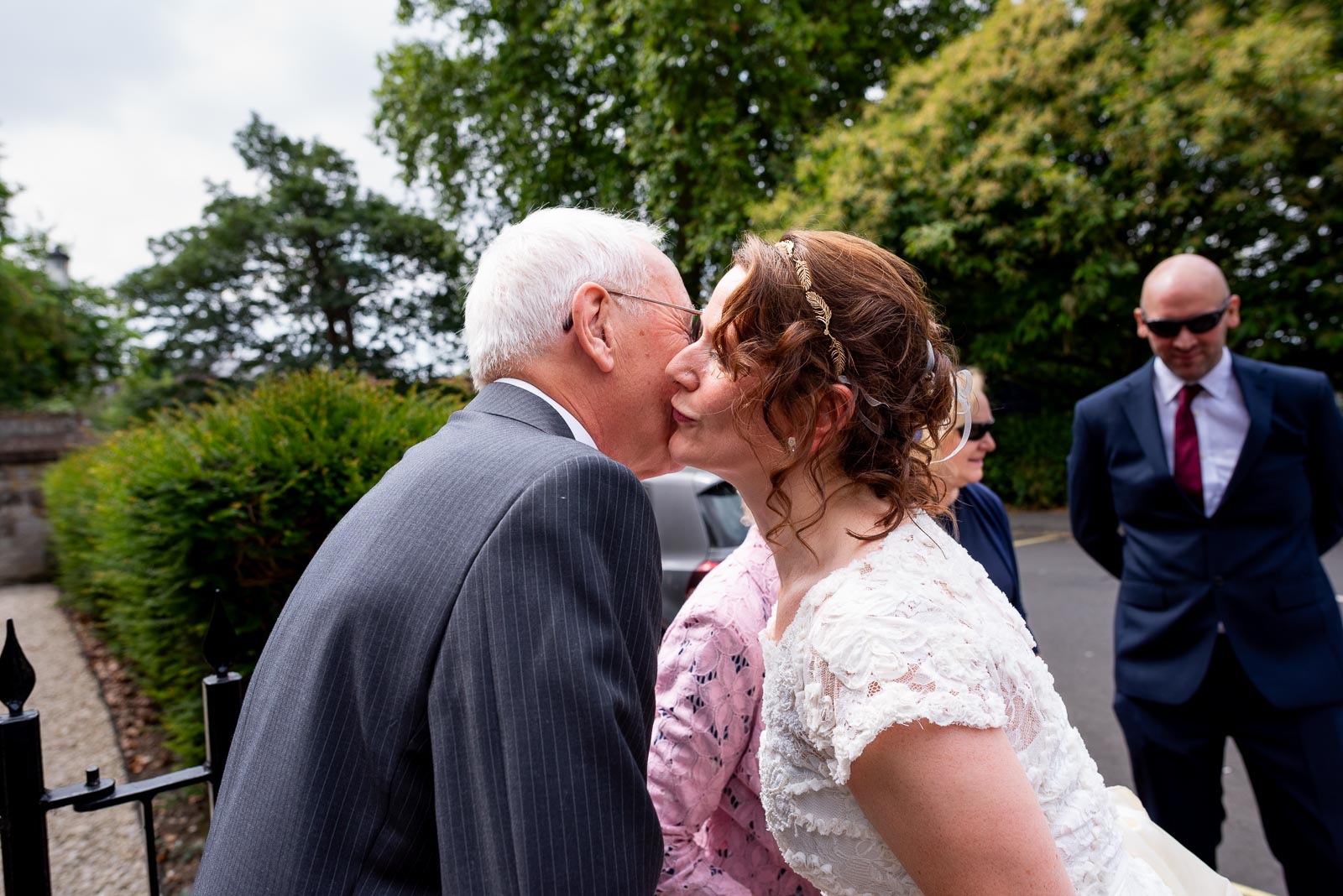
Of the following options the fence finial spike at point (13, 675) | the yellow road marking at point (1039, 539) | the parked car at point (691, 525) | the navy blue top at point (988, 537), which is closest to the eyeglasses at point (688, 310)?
the navy blue top at point (988, 537)

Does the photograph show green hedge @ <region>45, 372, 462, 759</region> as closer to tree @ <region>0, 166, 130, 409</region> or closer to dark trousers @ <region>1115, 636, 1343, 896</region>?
dark trousers @ <region>1115, 636, 1343, 896</region>

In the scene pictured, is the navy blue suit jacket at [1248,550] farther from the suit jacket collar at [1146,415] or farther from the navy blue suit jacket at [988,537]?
the navy blue suit jacket at [988,537]

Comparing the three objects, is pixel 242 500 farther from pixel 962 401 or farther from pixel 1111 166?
pixel 1111 166

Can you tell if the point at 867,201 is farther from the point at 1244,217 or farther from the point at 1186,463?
the point at 1186,463

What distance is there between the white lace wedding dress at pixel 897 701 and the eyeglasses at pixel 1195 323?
2079mm

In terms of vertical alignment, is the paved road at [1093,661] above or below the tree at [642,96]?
below

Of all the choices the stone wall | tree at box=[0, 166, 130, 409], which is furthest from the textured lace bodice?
tree at box=[0, 166, 130, 409]

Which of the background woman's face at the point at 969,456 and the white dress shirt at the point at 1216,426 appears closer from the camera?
the background woman's face at the point at 969,456

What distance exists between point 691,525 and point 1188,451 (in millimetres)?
2857

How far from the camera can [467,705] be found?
38.4 inches

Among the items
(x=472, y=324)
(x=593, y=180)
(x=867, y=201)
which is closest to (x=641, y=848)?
(x=472, y=324)

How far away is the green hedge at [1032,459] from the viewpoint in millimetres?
15172

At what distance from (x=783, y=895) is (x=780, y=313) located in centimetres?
114

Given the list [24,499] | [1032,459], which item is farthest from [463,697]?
[1032,459]
